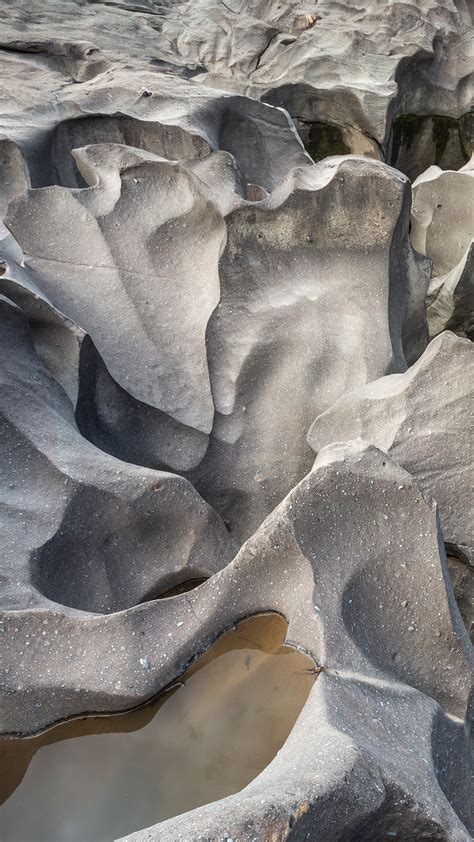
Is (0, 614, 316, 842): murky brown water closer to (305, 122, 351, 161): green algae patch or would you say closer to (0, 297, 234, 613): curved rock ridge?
(0, 297, 234, 613): curved rock ridge

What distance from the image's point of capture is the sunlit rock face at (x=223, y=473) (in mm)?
1249

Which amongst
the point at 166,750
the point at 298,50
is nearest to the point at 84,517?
the point at 166,750

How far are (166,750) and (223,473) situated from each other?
967 mm

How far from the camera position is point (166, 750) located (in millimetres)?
1300

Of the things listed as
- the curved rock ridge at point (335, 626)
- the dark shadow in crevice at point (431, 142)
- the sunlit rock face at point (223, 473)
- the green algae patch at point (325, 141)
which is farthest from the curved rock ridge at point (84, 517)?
the dark shadow in crevice at point (431, 142)

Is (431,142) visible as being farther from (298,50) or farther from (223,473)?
(223,473)

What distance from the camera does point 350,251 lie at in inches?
93.5

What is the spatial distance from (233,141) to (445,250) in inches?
45.0

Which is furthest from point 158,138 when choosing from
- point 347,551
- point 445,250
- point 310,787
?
point 310,787

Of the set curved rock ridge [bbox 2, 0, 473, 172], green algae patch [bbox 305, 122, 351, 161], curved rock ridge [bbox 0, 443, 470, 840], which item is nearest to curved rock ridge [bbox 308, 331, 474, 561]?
curved rock ridge [bbox 0, 443, 470, 840]

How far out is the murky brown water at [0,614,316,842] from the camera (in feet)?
3.97

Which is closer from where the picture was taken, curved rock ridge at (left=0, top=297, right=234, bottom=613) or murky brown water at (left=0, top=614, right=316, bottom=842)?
A: murky brown water at (left=0, top=614, right=316, bottom=842)

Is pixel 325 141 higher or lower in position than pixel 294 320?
lower

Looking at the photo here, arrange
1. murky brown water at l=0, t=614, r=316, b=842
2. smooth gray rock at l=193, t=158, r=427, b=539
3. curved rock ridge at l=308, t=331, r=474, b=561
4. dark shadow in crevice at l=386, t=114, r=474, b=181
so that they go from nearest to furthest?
murky brown water at l=0, t=614, r=316, b=842, curved rock ridge at l=308, t=331, r=474, b=561, smooth gray rock at l=193, t=158, r=427, b=539, dark shadow in crevice at l=386, t=114, r=474, b=181
